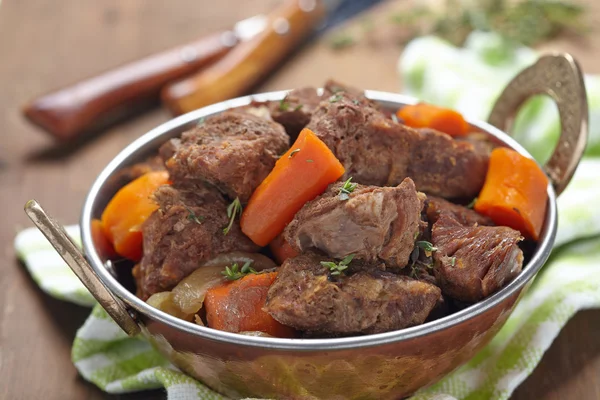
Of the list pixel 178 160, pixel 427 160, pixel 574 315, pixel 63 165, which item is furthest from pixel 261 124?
pixel 63 165

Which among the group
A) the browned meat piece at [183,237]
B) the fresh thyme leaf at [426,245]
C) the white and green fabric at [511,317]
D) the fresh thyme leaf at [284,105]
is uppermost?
the fresh thyme leaf at [284,105]

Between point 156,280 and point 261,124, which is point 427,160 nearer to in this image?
point 261,124

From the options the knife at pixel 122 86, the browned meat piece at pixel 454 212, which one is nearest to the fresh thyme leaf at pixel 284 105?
the browned meat piece at pixel 454 212

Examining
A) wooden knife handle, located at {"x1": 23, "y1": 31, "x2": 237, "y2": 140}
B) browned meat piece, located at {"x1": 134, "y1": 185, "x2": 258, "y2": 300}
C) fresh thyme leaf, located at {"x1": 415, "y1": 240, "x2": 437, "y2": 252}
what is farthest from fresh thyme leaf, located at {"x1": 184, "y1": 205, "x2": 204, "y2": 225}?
wooden knife handle, located at {"x1": 23, "y1": 31, "x2": 237, "y2": 140}

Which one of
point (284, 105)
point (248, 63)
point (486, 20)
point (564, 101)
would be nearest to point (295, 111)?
point (284, 105)

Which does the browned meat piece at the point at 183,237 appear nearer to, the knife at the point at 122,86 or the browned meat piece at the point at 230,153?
the browned meat piece at the point at 230,153

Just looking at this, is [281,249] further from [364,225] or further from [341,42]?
[341,42]
